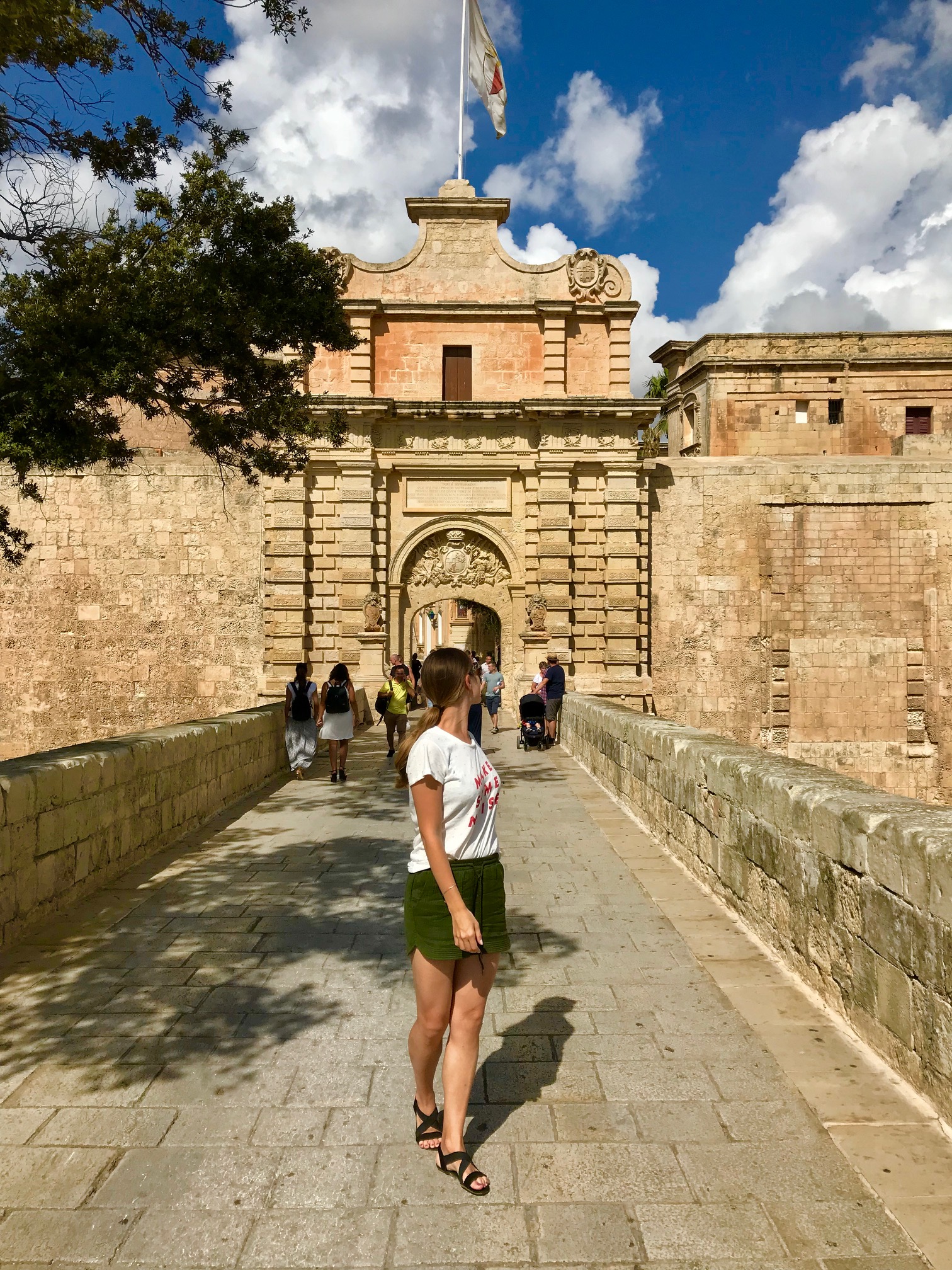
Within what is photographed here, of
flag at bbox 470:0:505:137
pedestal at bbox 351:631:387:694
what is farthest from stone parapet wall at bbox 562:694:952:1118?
flag at bbox 470:0:505:137

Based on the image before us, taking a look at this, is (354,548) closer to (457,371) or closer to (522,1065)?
(457,371)

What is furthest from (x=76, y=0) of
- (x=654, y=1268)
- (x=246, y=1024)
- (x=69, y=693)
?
(x=69, y=693)

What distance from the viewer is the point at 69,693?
1920 cm

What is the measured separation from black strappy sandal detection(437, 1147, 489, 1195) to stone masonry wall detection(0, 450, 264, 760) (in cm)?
1710

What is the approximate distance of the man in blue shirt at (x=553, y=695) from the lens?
14289 mm

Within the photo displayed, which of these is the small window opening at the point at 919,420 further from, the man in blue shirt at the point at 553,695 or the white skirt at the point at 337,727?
the white skirt at the point at 337,727

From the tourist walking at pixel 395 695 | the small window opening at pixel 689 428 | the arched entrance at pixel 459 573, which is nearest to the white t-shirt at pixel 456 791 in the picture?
the tourist walking at pixel 395 695

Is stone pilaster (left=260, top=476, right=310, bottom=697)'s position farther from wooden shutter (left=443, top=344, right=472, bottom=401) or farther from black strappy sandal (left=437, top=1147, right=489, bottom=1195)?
black strappy sandal (left=437, top=1147, right=489, bottom=1195)

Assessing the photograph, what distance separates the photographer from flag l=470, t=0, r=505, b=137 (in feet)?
64.5

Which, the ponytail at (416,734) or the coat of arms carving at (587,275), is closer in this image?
the ponytail at (416,734)

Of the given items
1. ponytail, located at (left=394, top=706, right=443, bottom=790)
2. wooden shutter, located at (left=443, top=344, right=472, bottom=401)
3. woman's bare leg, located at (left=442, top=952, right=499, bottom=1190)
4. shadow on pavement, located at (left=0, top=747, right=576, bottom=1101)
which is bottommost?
shadow on pavement, located at (left=0, top=747, right=576, bottom=1101)

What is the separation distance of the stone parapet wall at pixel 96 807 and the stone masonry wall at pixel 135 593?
10839mm

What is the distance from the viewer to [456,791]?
2.72 m

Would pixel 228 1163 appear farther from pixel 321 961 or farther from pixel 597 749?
pixel 597 749
